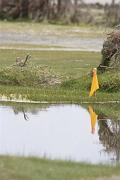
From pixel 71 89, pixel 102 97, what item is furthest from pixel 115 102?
pixel 71 89

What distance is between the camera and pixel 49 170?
1440 centimetres

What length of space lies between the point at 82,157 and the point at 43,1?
2608 inches

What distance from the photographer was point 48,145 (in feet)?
61.0

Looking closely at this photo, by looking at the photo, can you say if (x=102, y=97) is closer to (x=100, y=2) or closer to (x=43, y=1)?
(x=43, y=1)

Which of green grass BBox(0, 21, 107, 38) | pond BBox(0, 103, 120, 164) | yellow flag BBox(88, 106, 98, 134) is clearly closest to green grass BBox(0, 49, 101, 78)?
yellow flag BBox(88, 106, 98, 134)

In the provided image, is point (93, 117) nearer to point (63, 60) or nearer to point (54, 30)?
point (63, 60)

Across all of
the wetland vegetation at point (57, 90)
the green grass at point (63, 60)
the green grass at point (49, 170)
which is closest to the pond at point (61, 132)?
the wetland vegetation at point (57, 90)

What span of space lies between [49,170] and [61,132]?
6463 mm

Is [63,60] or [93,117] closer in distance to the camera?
[93,117]

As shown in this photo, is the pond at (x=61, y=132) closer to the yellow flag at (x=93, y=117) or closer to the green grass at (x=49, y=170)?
the yellow flag at (x=93, y=117)

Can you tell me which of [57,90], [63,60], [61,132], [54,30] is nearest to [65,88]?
[57,90]

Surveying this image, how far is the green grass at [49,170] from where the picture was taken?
45.2 ft

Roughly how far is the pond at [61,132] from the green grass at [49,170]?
3.69ft

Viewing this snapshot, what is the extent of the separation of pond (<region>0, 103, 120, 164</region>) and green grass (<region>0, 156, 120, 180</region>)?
112 cm
